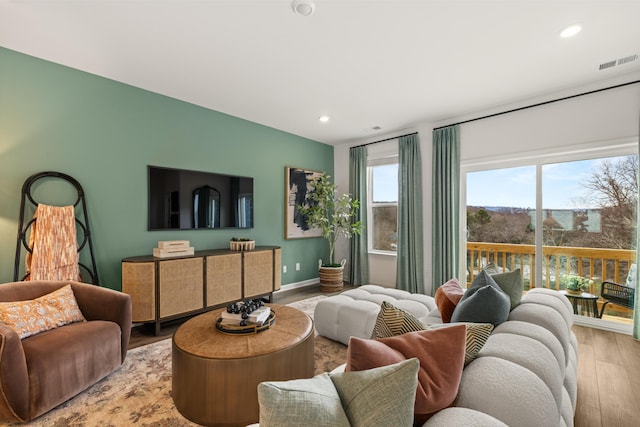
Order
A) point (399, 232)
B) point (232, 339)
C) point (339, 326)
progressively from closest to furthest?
point (232, 339), point (339, 326), point (399, 232)

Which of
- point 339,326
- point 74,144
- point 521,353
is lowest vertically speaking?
point 339,326

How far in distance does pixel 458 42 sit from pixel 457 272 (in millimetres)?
2761

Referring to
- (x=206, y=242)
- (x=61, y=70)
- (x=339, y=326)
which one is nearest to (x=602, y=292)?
(x=339, y=326)

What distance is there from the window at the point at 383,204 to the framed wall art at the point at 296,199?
106cm

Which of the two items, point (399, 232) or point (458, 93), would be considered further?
point (399, 232)

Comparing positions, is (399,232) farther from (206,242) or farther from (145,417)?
(145,417)

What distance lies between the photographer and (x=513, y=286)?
5.92ft

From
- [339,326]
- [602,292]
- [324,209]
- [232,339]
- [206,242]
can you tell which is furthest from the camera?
[324,209]

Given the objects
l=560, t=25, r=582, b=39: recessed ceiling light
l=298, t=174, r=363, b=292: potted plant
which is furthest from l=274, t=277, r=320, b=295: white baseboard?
l=560, t=25, r=582, b=39: recessed ceiling light

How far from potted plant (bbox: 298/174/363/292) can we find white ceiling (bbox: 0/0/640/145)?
168 centimetres

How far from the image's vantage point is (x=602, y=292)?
304 centimetres

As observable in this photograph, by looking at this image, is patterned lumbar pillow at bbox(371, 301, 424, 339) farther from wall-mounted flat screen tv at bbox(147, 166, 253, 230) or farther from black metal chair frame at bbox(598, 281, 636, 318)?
black metal chair frame at bbox(598, 281, 636, 318)

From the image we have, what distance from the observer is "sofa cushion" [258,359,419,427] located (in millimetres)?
633

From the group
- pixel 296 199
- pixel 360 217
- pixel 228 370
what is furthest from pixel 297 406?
pixel 360 217
